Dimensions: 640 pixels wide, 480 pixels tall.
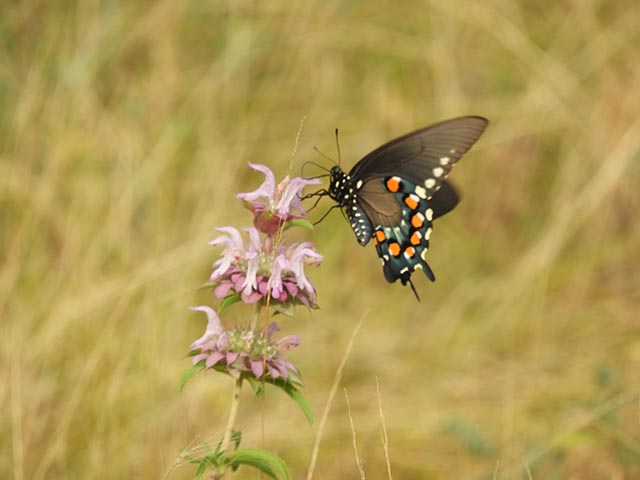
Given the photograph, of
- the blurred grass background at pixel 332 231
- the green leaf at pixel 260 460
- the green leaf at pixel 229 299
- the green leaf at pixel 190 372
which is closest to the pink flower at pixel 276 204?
the green leaf at pixel 229 299

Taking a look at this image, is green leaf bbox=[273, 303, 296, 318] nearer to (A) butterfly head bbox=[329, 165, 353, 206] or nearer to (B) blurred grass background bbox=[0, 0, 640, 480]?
(B) blurred grass background bbox=[0, 0, 640, 480]

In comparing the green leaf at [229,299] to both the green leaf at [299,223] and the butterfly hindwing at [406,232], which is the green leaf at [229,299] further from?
the butterfly hindwing at [406,232]

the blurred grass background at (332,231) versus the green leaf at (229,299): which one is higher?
the blurred grass background at (332,231)

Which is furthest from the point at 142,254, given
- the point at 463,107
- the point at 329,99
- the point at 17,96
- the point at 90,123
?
the point at 463,107

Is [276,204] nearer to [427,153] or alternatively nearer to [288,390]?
Answer: [288,390]

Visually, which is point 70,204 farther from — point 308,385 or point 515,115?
point 515,115

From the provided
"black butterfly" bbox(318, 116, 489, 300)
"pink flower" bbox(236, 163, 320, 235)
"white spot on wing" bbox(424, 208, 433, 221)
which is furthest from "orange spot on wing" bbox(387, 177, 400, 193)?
"pink flower" bbox(236, 163, 320, 235)
